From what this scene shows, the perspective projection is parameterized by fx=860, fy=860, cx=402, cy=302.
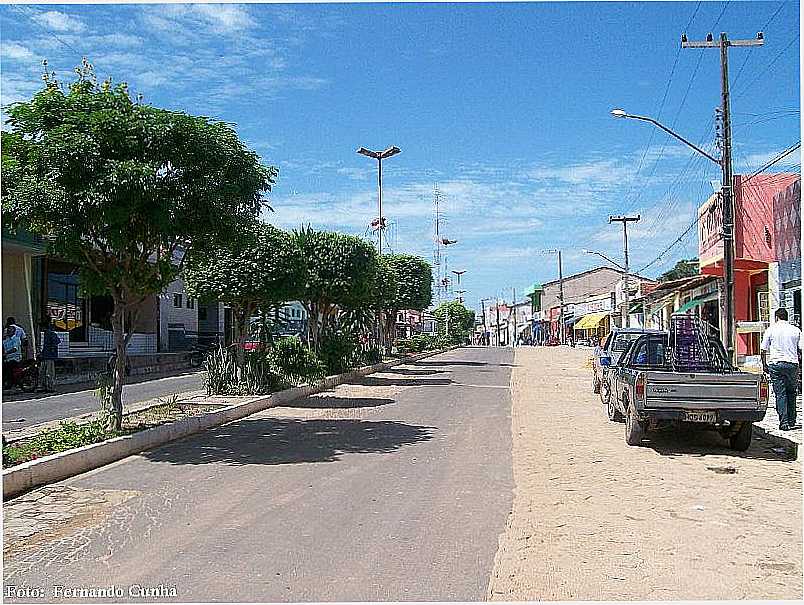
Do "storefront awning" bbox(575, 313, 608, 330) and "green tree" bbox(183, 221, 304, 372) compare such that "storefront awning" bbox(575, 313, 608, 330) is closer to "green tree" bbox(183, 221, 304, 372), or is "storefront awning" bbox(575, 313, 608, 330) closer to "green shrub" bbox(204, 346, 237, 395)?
"green tree" bbox(183, 221, 304, 372)

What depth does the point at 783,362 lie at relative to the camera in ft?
43.2

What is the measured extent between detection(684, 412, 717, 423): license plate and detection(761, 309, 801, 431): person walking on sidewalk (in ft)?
7.71

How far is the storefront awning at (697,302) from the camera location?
3724cm

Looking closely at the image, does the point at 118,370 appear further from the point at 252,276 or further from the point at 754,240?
the point at 754,240

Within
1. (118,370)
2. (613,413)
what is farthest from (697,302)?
(118,370)

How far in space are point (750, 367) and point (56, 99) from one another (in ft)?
69.3

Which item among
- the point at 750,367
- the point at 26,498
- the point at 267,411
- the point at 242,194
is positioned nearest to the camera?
the point at 26,498

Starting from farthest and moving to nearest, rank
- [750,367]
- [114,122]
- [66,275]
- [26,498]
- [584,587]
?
[66,275] < [750,367] < [114,122] < [26,498] < [584,587]

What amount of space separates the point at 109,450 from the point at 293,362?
10.8 m

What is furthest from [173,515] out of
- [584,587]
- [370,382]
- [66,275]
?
[66,275]

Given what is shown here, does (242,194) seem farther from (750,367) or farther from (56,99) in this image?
(750,367)

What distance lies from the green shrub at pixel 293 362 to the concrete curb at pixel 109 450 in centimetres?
269

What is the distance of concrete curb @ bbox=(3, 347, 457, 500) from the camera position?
926 centimetres

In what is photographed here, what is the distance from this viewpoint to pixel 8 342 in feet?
67.5
